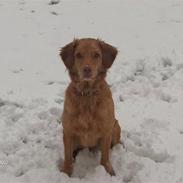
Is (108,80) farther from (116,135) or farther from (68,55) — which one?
(68,55)

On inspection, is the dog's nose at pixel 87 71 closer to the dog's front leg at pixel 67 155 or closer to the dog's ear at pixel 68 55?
the dog's ear at pixel 68 55

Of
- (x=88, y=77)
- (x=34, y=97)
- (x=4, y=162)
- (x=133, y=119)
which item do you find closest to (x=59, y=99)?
(x=34, y=97)

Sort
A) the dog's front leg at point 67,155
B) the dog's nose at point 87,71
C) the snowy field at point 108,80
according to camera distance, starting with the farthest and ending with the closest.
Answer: the snowy field at point 108,80, the dog's front leg at point 67,155, the dog's nose at point 87,71

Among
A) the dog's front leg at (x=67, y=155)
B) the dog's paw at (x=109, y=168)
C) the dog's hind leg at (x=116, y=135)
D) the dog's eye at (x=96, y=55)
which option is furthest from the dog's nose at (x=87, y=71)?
the dog's paw at (x=109, y=168)

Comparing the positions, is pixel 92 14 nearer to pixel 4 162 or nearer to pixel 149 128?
pixel 149 128

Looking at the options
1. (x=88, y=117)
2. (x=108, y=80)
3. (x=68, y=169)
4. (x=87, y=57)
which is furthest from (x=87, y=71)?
(x=108, y=80)

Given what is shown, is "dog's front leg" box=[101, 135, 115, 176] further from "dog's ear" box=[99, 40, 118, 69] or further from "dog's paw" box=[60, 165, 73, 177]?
"dog's ear" box=[99, 40, 118, 69]

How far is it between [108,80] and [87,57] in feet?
6.41

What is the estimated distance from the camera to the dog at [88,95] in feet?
13.6

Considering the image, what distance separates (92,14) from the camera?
8.44 meters

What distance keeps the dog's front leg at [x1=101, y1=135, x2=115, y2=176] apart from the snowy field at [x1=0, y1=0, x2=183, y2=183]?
61 millimetres

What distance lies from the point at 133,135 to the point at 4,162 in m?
1.40

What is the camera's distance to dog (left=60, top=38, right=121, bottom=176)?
13.6ft

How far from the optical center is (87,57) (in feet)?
13.5
